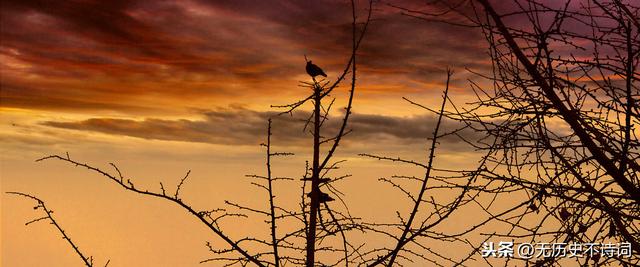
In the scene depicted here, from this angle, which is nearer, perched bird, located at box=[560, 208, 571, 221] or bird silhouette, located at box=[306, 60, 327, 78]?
bird silhouette, located at box=[306, 60, 327, 78]

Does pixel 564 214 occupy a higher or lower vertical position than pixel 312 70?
lower

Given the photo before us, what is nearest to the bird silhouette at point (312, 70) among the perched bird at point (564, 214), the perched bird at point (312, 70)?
the perched bird at point (312, 70)

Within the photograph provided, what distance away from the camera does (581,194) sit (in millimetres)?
4008

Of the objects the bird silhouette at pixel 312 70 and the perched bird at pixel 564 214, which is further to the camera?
the perched bird at pixel 564 214

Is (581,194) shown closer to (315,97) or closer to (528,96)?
(528,96)

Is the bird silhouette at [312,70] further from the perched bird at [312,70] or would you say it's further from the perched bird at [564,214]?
the perched bird at [564,214]

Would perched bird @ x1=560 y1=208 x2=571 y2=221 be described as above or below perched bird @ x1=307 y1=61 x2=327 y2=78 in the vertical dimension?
below

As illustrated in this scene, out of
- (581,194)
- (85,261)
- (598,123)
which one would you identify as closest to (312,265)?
(85,261)

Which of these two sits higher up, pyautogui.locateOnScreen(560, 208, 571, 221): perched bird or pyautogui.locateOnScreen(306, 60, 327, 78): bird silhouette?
pyautogui.locateOnScreen(306, 60, 327, 78): bird silhouette

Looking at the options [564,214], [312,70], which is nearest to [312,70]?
[312,70]

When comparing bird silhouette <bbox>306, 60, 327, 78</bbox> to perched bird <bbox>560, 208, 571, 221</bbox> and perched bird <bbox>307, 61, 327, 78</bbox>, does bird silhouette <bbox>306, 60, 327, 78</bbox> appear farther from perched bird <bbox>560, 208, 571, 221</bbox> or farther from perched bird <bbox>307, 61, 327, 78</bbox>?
perched bird <bbox>560, 208, 571, 221</bbox>

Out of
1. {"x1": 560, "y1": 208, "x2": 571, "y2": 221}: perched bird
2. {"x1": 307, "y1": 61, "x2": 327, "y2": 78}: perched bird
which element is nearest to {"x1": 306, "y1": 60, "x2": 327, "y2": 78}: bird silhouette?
{"x1": 307, "y1": 61, "x2": 327, "y2": 78}: perched bird

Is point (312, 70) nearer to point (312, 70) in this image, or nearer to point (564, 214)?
point (312, 70)

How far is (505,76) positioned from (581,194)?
94cm
